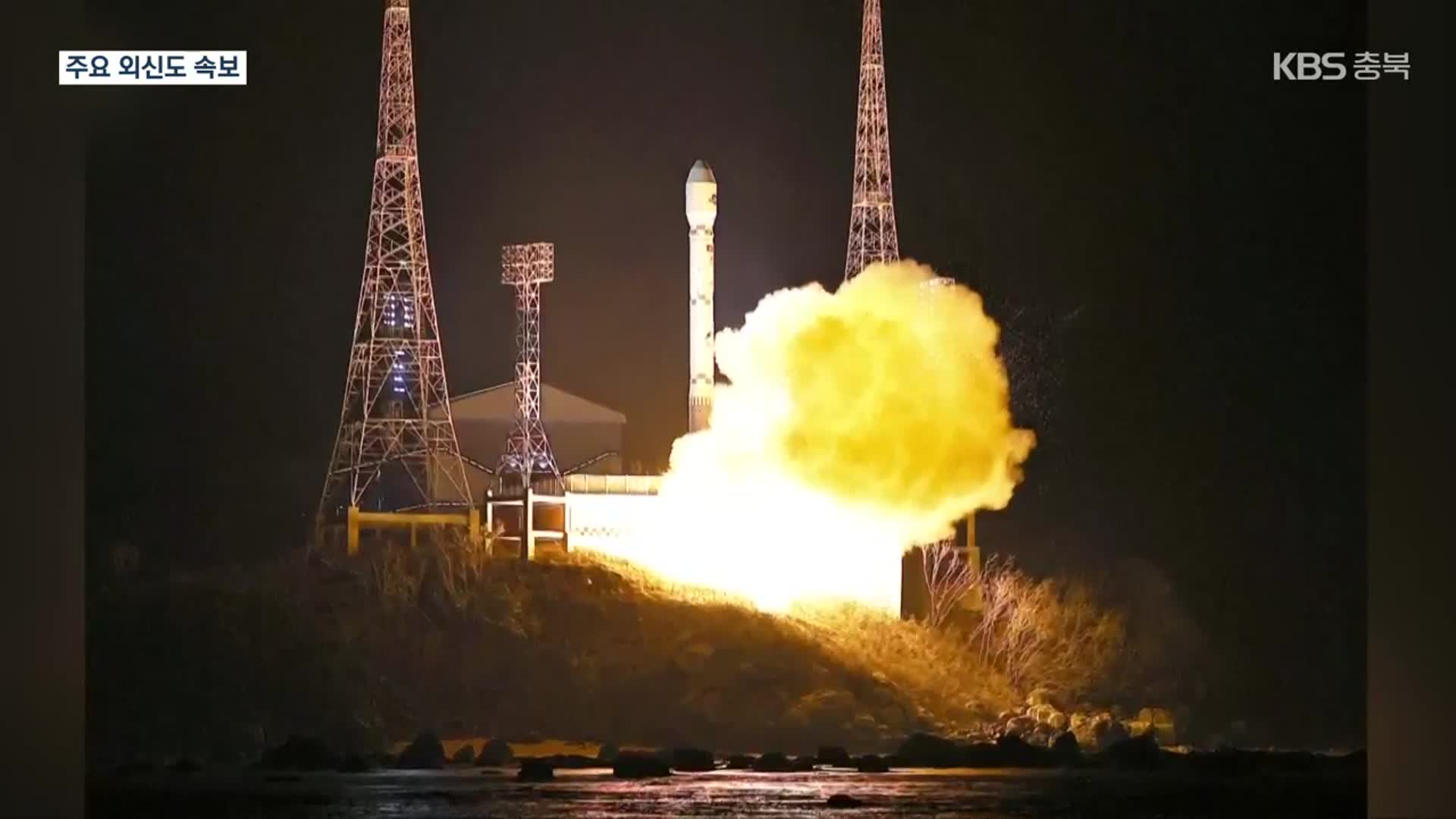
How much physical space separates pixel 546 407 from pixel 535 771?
1.38m

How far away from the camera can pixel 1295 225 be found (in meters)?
7.78

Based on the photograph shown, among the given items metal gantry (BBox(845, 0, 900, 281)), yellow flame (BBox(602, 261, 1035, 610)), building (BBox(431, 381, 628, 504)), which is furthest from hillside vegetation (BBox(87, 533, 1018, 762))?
metal gantry (BBox(845, 0, 900, 281))

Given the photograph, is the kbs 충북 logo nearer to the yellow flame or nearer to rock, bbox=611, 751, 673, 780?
the yellow flame

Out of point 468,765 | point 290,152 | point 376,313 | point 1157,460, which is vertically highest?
point 290,152

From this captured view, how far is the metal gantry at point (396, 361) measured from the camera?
7555 millimetres

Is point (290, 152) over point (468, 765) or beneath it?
over

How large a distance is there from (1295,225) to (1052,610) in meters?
1.79

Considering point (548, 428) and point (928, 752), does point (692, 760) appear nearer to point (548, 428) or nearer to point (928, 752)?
point (928, 752)

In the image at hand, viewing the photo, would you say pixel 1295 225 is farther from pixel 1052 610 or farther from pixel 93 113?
pixel 93 113

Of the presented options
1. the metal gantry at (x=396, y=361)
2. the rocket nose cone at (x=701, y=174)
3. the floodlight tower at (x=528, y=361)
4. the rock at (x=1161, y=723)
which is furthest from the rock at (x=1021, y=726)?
the rocket nose cone at (x=701, y=174)

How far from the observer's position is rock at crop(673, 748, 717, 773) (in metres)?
7.53

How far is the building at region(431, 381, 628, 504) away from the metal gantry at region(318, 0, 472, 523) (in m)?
0.06

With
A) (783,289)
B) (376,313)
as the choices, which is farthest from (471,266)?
(783,289)

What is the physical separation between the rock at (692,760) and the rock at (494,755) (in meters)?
0.62
